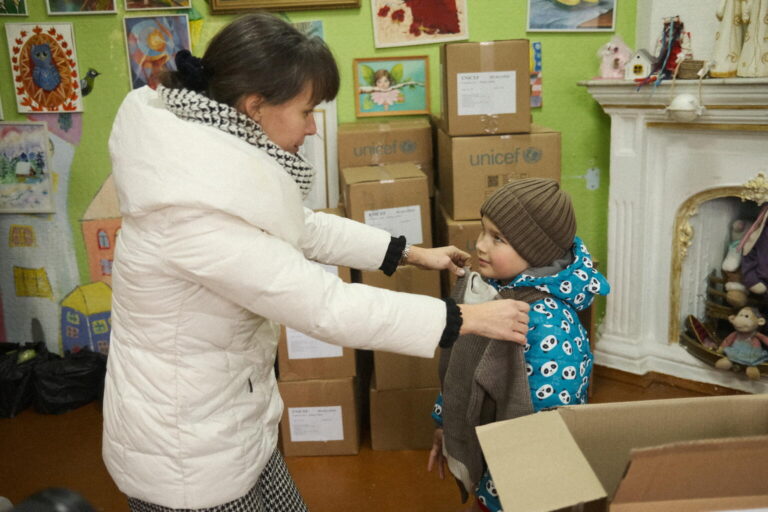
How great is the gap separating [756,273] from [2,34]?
11.0 feet

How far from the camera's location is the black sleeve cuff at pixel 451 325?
1.18 m

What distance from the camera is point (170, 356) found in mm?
1225

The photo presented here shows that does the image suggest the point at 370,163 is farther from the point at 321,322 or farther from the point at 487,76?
the point at 321,322

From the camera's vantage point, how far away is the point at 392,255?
1.68 m

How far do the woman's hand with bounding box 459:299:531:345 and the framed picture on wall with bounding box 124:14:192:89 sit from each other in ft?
7.16

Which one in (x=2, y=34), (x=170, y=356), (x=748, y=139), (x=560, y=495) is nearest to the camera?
(x=560, y=495)

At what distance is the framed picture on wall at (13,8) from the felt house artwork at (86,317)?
1.23 meters

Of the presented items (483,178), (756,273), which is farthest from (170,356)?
(756,273)

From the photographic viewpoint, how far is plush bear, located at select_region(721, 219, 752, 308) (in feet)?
9.29

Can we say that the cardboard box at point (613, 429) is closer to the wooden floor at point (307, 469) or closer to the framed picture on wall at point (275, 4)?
the wooden floor at point (307, 469)

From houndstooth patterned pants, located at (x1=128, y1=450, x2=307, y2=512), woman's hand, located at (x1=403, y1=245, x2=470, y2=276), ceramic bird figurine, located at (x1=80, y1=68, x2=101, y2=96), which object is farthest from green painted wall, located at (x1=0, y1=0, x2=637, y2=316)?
houndstooth patterned pants, located at (x1=128, y1=450, x2=307, y2=512)

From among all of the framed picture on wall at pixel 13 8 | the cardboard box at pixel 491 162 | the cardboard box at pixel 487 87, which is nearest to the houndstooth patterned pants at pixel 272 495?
the cardboard box at pixel 491 162

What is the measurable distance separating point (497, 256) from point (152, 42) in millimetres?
2070

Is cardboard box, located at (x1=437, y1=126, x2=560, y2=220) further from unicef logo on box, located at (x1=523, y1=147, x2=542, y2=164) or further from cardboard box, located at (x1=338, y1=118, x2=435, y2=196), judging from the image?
cardboard box, located at (x1=338, y1=118, x2=435, y2=196)
